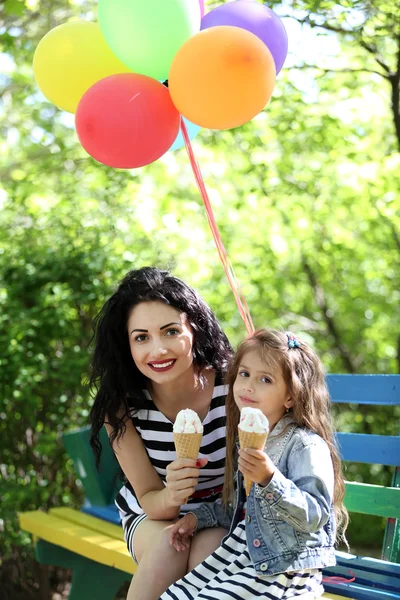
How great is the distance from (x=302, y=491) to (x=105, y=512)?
177cm

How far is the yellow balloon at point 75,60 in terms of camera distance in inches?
108

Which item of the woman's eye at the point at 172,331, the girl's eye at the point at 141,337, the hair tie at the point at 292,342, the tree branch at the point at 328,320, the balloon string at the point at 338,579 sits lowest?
the tree branch at the point at 328,320

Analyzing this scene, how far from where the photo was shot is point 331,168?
Result: 6504 millimetres

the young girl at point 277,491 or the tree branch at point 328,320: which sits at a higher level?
the young girl at point 277,491

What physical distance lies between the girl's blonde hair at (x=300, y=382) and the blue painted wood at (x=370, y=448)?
23.4 inches

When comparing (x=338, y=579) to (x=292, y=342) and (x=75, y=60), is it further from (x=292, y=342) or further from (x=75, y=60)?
(x=75, y=60)

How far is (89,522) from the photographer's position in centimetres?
340

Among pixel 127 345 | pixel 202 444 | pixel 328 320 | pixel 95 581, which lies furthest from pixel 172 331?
pixel 328 320

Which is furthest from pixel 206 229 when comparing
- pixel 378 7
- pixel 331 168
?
pixel 378 7

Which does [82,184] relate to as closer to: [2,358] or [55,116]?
[55,116]

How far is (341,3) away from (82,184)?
Result: 12.7 ft

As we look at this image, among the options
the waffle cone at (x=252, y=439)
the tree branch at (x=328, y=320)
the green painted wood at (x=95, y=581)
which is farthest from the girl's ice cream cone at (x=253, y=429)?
the tree branch at (x=328, y=320)

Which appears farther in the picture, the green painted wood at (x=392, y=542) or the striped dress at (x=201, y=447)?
the green painted wood at (x=392, y=542)

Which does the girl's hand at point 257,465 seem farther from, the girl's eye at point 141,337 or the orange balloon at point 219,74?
the orange balloon at point 219,74
